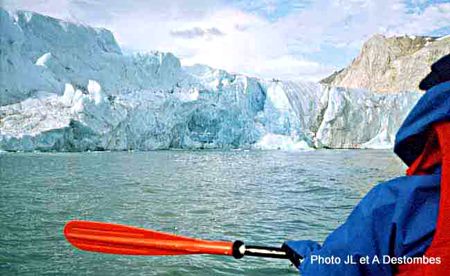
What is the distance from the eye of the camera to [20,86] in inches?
1371

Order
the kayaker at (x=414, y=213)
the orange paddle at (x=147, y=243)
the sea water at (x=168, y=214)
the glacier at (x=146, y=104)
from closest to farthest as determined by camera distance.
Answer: the kayaker at (x=414, y=213)
the orange paddle at (x=147, y=243)
the sea water at (x=168, y=214)
the glacier at (x=146, y=104)

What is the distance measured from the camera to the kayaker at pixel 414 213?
906 millimetres

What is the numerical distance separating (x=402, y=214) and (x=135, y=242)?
1.25 m

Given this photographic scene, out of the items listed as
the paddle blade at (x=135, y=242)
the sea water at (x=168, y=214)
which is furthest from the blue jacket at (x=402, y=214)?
the sea water at (x=168, y=214)

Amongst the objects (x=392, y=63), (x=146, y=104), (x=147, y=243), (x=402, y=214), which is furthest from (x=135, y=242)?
(x=392, y=63)

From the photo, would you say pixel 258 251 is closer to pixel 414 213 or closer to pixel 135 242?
pixel 135 242

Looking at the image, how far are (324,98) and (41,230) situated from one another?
37.9m

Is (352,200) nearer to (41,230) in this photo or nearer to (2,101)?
(41,230)

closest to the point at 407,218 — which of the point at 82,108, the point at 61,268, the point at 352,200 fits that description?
the point at 61,268

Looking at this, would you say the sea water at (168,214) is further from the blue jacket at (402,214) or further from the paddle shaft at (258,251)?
the blue jacket at (402,214)

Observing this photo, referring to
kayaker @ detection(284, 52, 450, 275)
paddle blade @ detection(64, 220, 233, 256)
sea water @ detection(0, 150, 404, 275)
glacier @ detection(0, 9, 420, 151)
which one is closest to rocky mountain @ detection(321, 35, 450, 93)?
glacier @ detection(0, 9, 420, 151)

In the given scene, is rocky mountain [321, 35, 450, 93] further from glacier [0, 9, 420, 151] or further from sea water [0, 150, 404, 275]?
sea water [0, 150, 404, 275]

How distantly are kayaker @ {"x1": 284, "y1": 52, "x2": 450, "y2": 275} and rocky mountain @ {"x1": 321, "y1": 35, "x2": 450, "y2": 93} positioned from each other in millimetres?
73697

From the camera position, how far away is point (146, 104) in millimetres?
32281
